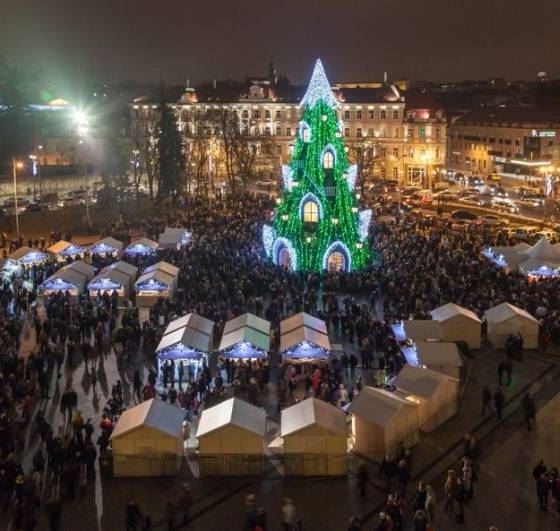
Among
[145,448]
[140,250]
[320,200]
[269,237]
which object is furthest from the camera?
[140,250]

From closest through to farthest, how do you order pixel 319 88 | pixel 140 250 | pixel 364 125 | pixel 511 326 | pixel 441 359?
pixel 441 359
pixel 511 326
pixel 319 88
pixel 140 250
pixel 364 125

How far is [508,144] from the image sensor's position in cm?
7781

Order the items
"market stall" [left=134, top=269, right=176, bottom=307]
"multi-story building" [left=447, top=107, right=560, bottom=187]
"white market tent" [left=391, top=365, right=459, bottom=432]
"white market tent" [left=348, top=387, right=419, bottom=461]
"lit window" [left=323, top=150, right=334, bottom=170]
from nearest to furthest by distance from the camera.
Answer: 1. "white market tent" [left=348, top=387, right=419, bottom=461]
2. "white market tent" [left=391, top=365, right=459, bottom=432]
3. "market stall" [left=134, top=269, right=176, bottom=307]
4. "lit window" [left=323, top=150, right=334, bottom=170]
5. "multi-story building" [left=447, top=107, right=560, bottom=187]

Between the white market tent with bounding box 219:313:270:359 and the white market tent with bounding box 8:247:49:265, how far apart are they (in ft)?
50.6

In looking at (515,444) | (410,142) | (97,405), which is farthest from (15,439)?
(410,142)

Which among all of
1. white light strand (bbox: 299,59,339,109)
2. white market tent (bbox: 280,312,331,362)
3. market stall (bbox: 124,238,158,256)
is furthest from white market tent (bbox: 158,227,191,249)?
white market tent (bbox: 280,312,331,362)

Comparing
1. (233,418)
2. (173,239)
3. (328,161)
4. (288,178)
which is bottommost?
(233,418)

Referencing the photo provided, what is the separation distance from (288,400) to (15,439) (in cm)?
702

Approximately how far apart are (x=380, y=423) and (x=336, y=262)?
17485mm

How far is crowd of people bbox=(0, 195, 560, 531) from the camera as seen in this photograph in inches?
617

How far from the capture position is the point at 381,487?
1527 centimetres

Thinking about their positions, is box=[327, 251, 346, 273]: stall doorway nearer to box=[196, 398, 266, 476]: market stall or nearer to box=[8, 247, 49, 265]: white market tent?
box=[8, 247, 49, 265]: white market tent

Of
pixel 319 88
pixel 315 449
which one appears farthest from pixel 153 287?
pixel 315 449

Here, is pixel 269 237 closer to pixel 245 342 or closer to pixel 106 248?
pixel 106 248
